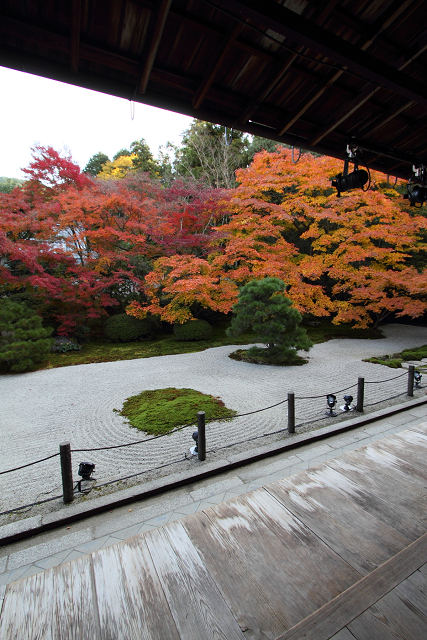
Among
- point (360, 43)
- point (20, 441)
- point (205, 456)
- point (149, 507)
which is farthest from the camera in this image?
point (20, 441)

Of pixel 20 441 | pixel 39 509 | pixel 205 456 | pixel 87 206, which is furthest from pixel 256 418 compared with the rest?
pixel 87 206

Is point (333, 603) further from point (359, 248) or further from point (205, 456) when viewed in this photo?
point (359, 248)

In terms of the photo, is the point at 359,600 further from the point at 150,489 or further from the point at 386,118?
the point at 386,118

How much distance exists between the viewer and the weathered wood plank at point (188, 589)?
1208 mm

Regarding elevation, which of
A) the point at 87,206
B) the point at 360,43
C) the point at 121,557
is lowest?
the point at 121,557

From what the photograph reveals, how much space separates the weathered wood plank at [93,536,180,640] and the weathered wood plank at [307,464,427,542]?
1.12 metres

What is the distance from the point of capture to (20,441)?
410 centimetres

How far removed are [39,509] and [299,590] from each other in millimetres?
2327

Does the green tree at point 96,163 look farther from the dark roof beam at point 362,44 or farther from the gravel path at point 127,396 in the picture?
the dark roof beam at point 362,44

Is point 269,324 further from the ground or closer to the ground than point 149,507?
further from the ground

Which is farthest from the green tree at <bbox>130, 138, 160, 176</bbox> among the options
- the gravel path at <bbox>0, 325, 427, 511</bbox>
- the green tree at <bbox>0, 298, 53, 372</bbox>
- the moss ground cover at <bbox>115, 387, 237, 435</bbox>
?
the moss ground cover at <bbox>115, 387, 237, 435</bbox>

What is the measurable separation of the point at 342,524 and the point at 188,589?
921 mm

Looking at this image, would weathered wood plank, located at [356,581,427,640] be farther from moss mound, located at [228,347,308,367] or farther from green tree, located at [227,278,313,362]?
moss mound, located at [228,347,308,367]

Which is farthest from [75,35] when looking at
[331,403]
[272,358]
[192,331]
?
[192,331]
